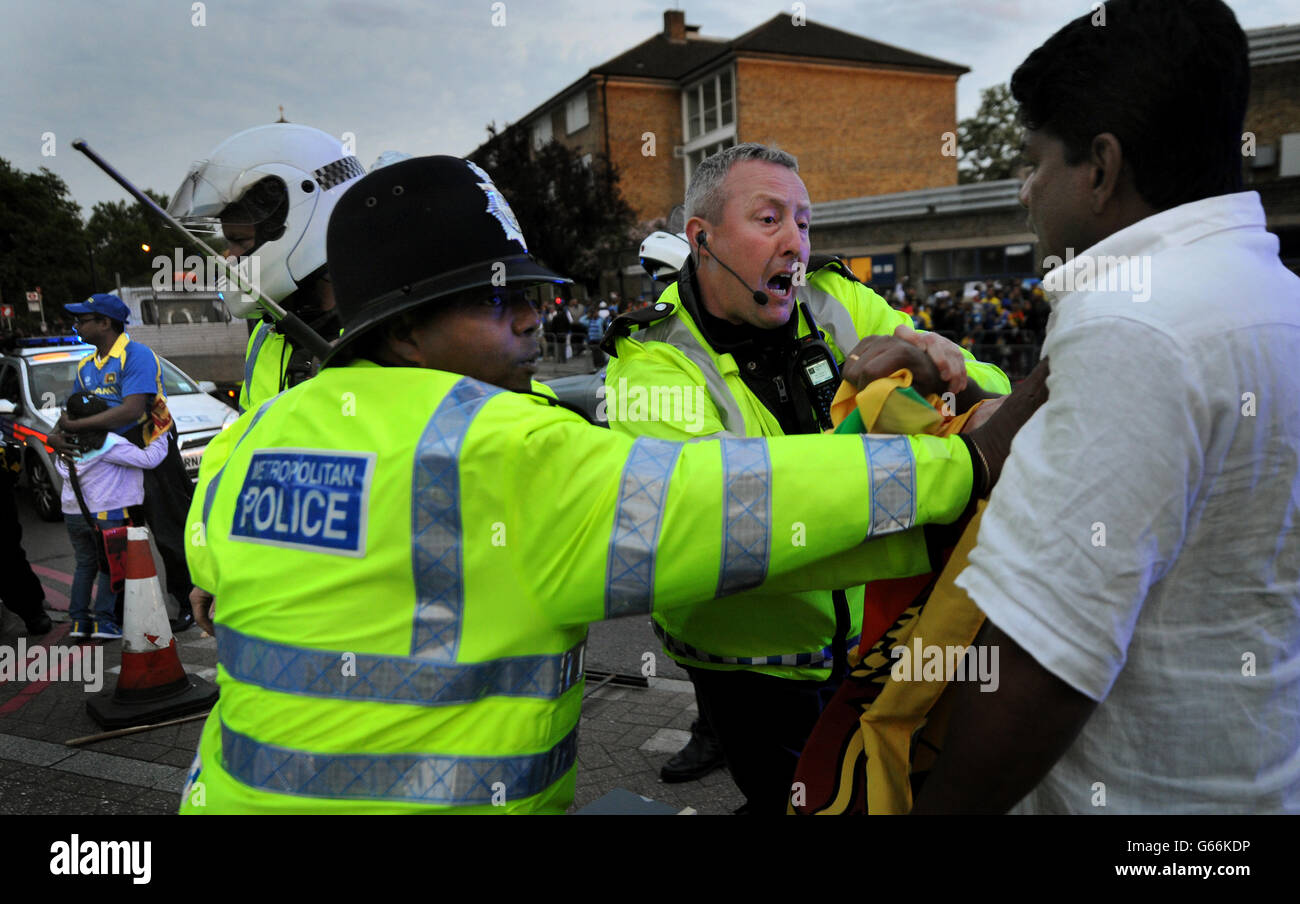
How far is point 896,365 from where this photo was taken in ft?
5.17

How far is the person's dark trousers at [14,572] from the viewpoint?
618cm

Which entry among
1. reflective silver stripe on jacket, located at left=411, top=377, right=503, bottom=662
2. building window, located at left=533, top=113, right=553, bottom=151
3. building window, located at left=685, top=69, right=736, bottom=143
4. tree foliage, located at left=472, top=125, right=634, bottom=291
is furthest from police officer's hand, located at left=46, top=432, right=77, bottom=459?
building window, located at left=533, top=113, right=553, bottom=151

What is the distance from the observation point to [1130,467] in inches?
42.8

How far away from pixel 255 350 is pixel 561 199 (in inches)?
1249

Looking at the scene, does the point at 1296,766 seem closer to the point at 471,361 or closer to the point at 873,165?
the point at 471,361

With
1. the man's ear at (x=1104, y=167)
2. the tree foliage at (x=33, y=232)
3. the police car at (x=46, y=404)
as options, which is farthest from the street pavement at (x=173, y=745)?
the tree foliage at (x=33, y=232)

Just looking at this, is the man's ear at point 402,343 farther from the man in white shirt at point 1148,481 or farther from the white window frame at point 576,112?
the white window frame at point 576,112

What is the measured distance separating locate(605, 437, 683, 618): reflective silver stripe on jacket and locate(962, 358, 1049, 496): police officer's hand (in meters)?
0.47

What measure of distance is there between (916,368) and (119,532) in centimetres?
604

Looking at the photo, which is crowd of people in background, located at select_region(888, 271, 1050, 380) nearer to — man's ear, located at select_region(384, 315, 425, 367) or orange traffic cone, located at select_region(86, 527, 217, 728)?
orange traffic cone, located at select_region(86, 527, 217, 728)

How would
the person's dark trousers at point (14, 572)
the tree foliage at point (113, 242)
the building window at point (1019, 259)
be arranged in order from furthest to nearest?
the tree foliage at point (113, 242), the building window at point (1019, 259), the person's dark trousers at point (14, 572)

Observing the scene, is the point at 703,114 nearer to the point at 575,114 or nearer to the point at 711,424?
the point at 575,114

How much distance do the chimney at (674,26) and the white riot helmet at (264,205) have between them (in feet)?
150

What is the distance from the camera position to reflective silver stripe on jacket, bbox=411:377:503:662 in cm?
132
